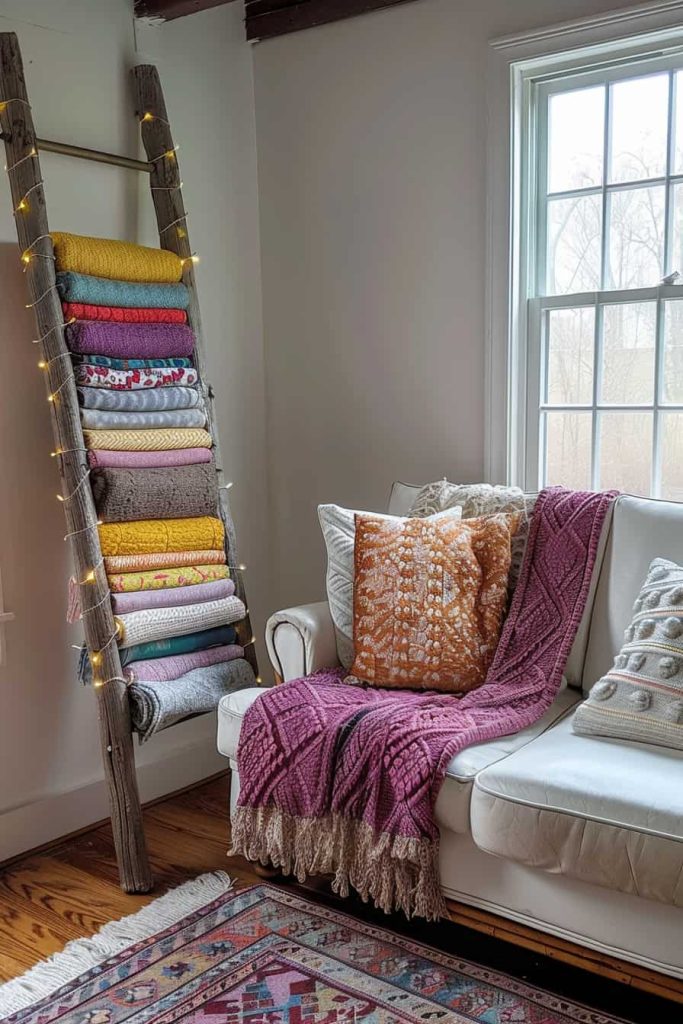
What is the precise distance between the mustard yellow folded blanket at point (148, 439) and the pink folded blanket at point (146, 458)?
0.01 meters

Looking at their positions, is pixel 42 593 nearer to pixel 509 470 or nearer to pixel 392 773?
pixel 392 773

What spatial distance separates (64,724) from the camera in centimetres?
288

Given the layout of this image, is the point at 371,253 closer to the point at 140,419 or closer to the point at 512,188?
the point at 512,188

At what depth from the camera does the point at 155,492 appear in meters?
2.64

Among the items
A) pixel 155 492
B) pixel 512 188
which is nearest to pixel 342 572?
pixel 155 492

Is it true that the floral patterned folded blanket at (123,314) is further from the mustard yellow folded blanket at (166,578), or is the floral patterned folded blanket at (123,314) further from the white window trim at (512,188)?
the white window trim at (512,188)

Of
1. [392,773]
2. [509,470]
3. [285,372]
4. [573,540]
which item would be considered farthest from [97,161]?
[392,773]

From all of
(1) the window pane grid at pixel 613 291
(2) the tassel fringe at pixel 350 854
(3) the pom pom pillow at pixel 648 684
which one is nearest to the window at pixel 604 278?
(1) the window pane grid at pixel 613 291

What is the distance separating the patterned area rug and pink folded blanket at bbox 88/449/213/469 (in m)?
1.13

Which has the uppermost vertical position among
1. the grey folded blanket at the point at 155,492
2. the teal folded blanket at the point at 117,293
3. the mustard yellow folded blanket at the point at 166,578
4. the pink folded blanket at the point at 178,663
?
the teal folded blanket at the point at 117,293

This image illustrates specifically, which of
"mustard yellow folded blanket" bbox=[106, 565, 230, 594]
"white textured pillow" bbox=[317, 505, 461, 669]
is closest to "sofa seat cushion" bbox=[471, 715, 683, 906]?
"white textured pillow" bbox=[317, 505, 461, 669]

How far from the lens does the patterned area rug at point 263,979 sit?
199 centimetres

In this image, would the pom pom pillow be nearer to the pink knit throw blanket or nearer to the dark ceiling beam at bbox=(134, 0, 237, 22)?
the pink knit throw blanket

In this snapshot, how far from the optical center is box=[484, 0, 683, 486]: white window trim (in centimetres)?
269
